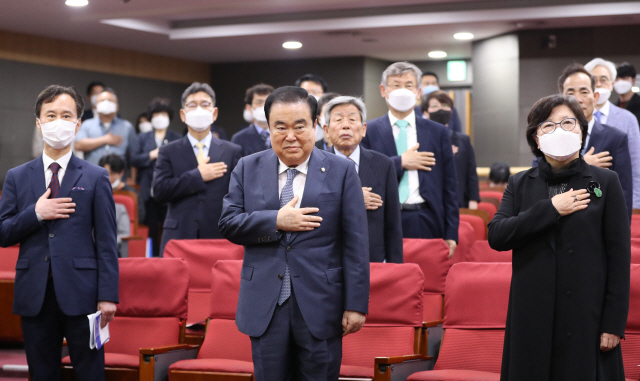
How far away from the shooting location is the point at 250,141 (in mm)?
5805

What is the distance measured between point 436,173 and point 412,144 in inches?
9.2

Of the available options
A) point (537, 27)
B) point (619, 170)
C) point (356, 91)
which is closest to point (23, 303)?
point (619, 170)

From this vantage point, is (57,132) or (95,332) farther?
(57,132)

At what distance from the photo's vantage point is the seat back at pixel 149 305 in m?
3.92

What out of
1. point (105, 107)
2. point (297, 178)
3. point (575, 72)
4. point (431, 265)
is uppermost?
point (105, 107)

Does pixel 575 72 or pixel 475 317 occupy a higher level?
pixel 575 72

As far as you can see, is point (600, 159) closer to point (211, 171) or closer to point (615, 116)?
point (615, 116)

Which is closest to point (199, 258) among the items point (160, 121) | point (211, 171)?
point (211, 171)

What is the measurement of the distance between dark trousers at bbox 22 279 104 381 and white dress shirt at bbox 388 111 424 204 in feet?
6.36

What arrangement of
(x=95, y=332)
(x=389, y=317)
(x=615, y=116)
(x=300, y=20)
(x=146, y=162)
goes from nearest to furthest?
(x=95, y=332)
(x=389, y=317)
(x=615, y=116)
(x=146, y=162)
(x=300, y=20)

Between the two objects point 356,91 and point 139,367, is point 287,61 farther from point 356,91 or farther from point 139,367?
point 139,367

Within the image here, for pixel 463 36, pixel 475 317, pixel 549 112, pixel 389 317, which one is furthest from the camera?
pixel 463 36

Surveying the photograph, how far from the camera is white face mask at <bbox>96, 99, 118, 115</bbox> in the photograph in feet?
25.9

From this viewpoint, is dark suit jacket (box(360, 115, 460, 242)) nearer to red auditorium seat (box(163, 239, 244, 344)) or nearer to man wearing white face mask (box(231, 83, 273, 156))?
red auditorium seat (box(163, 239, 244, 344))
